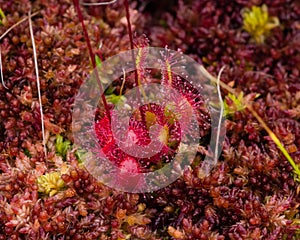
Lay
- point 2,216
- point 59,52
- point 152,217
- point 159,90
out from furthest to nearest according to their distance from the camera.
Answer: point 59,52 → point 159,90 → point 152,217 → point 2,216

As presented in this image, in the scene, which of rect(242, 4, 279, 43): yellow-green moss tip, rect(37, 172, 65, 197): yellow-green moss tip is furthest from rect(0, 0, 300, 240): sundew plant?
rect(242, 4, 279, 43): yellow-green moss tip

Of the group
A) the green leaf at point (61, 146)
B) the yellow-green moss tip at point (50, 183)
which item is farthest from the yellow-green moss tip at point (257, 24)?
the yellow-green moss tip at point (50, 183)

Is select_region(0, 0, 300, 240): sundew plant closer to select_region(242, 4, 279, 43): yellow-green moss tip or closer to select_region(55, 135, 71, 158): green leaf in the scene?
select_region(55, 135, 71, 158): green leaf

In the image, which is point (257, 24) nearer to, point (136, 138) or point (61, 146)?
point (136, 138)

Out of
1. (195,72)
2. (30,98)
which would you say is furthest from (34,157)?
(195,72)

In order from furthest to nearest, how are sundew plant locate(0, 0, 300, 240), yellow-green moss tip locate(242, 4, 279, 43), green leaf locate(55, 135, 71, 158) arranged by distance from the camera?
1. yellow-green moss tip locate(242, 4, 279, 43)
2. green leaf locate(55, 135, 71, 158)
3. sundew plant locate(0, 0, 300, 240)

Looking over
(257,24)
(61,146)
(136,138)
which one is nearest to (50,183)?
(61,146)

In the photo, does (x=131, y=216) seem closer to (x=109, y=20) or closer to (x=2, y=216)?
(x=2, y=216)

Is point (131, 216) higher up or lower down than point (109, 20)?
lower down
